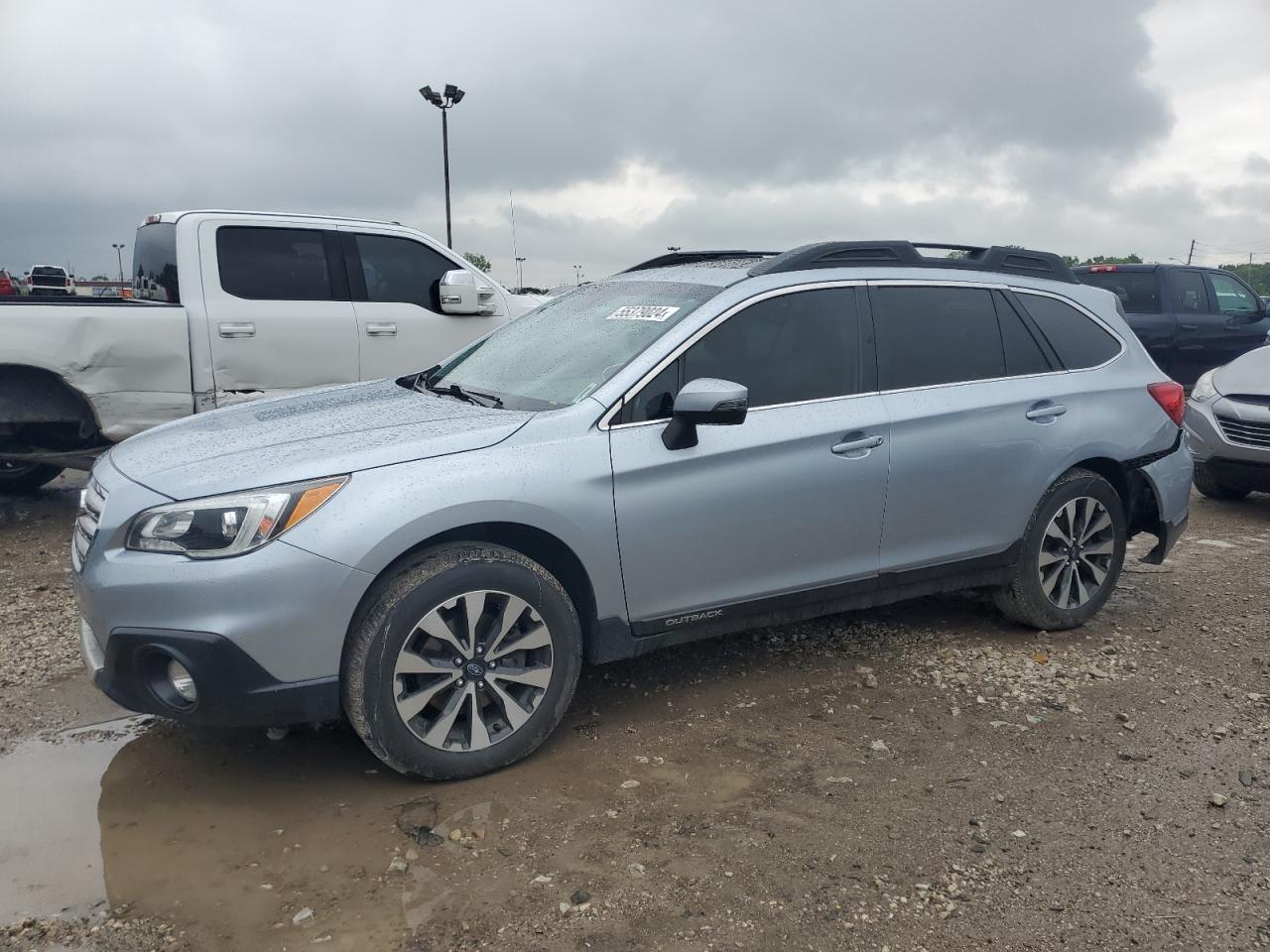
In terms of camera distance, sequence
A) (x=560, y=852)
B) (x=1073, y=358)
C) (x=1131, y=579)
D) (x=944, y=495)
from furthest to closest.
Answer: (x=1131, y=579)
(x=1073, y=358)
(x=944, y=495)
(x=560, y=852)

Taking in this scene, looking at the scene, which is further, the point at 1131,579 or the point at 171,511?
the point at 1131,579

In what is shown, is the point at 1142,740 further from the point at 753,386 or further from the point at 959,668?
the point at 753,386

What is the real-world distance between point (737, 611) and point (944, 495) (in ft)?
3.56

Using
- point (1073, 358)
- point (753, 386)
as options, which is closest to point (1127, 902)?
point (753, 386)

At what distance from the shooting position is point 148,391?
6.45 m

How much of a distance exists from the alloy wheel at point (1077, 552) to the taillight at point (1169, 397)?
621 millimetres

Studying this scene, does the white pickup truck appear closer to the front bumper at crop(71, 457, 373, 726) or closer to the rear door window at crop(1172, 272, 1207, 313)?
the front bumper at crop(71, 457, 373, 726)

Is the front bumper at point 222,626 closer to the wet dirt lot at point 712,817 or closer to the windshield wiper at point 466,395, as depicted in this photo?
the wet dirt lot at point 712,817

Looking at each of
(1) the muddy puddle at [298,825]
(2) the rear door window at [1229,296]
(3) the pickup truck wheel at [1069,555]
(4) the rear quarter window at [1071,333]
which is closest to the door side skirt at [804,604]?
(3) the pickup truck wheel at [1069,555]

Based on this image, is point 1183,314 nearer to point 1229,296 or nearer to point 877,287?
point 1229,296

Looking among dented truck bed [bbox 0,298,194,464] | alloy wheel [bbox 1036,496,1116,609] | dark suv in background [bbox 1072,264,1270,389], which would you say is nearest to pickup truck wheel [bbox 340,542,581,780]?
alloy wheel [bbox 1036,496,1116,609]

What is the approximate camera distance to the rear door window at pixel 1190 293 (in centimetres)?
1219

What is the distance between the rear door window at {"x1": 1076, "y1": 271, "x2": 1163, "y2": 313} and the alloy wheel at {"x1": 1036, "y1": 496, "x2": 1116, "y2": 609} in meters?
8.24

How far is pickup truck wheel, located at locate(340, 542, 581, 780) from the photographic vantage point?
10.3 feet
